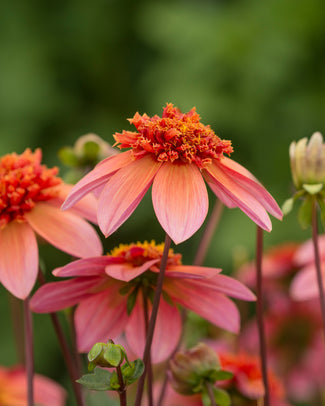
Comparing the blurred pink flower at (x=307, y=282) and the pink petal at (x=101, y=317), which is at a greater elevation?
the blurred pink flower at (x=307, y=282)

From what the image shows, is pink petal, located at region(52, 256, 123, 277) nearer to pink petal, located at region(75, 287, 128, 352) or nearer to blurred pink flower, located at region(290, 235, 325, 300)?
pink petal, located at region(75, 287, 128, 352)

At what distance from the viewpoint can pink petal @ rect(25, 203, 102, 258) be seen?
0.98 ft

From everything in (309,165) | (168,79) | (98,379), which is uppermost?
(168,79)

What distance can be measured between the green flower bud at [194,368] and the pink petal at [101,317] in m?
0.03

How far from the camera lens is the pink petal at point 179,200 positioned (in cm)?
24

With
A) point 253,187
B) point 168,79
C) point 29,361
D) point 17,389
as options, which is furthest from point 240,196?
point 168,79

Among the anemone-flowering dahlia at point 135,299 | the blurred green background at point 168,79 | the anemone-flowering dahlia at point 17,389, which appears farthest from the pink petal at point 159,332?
the blurred green background at point 168,79

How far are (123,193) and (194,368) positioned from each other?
0.31 feet

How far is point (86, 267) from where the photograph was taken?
27cm

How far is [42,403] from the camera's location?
1.36 feet

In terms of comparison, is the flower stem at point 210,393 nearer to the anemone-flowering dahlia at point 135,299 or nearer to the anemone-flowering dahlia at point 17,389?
the anemone-flowering dahlia at point 135,299

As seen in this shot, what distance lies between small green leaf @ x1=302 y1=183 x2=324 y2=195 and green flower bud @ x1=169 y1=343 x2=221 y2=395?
8 centimetres

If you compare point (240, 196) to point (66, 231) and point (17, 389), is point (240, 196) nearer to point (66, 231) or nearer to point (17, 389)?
point (66, 231)

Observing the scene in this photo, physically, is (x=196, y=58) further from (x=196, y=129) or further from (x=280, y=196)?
(x=196, y=129)
